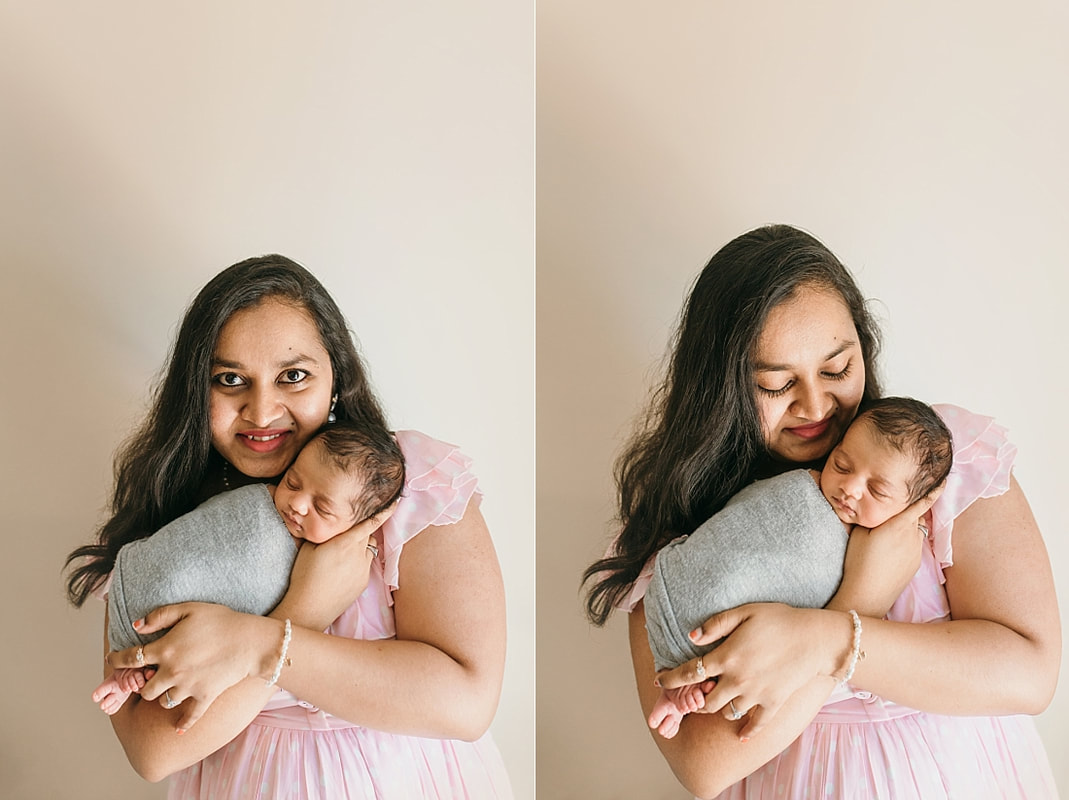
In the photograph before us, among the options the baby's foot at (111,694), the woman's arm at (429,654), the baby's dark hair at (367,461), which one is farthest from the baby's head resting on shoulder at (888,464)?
the baby's foot at (111,694)

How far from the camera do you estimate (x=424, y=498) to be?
162 cm

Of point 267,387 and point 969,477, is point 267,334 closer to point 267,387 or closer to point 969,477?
point 267,387

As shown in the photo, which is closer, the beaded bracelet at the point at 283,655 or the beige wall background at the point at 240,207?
the beaded bracelet at the point at 283,655

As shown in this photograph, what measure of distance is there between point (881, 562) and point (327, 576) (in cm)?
87

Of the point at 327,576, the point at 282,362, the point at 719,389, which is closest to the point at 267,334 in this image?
the point at 282,362

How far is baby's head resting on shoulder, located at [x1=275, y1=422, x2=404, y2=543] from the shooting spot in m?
1.51

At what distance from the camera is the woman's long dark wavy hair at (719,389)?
5.37 feet

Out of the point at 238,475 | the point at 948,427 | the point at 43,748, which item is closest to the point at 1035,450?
the point at 948,427

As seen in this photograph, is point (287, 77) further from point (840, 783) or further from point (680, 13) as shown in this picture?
point (840, 783)

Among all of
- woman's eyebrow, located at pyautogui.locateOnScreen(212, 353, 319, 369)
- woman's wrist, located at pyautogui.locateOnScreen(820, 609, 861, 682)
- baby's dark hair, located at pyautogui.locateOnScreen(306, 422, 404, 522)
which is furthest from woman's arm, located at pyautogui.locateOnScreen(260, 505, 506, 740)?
woman's wrist, located at pyautogui.locateOnScreen(820, 609, 861, 682)

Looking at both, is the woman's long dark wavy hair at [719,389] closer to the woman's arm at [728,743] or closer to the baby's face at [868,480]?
the baby's face at [868,480]

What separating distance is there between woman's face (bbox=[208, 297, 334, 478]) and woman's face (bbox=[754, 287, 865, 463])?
78cm

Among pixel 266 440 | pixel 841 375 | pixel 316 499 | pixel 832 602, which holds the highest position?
pixel 841 375

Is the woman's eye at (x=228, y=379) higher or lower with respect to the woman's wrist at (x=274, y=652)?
higher
